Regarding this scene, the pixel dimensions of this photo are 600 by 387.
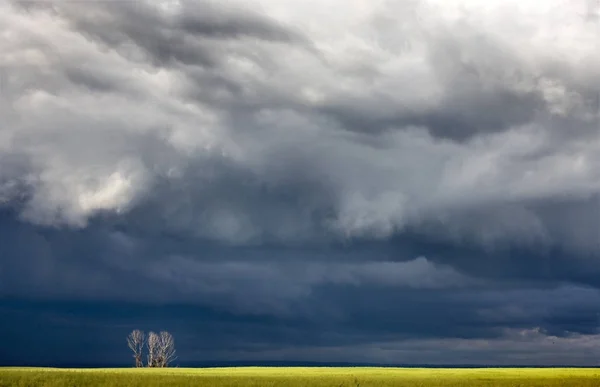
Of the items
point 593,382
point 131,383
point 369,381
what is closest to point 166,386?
point 131,383

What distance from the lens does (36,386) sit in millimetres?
87750

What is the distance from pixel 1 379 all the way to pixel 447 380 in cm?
6603

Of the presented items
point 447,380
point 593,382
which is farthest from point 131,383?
point 593,382

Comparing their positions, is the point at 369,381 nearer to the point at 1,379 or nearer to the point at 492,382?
the point at 492,382

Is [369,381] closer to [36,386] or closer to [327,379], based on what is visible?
[327,379]

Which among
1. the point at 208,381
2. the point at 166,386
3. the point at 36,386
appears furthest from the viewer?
the point at 208,381

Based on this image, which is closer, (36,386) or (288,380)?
(36,386)

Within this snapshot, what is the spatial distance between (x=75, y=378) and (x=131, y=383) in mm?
9174

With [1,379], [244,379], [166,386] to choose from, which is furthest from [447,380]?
[1,379]

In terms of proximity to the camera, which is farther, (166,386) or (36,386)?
(166,386)

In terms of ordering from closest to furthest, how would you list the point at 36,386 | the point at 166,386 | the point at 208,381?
the point at 36,386 < the point at 166,386 < the point at 208,381

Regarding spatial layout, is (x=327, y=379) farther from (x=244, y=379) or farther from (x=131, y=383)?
(x=131, y=383)

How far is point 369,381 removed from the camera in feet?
332

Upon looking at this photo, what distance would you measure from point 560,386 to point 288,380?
38887 millimetres
